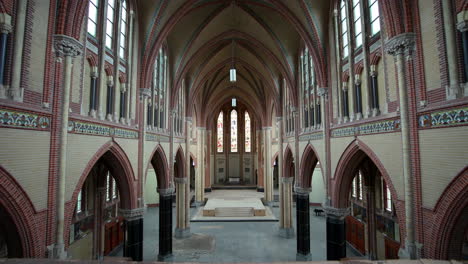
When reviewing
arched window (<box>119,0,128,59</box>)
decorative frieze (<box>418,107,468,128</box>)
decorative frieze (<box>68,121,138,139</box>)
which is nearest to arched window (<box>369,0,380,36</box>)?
decorative frieze (<box>418,107,468,128</box>)

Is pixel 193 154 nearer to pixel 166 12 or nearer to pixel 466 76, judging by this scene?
pixel 166 12

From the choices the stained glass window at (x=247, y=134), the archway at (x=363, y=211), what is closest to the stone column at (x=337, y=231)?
the archway at (x=363, y=211)

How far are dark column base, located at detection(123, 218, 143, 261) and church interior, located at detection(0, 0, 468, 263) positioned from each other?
2.6 inches

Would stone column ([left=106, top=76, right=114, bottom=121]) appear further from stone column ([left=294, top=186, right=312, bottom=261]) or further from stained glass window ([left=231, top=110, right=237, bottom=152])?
stained glass window ([left=231, top=110, right=237, bottom=152])

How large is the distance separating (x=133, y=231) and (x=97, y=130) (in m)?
5.96

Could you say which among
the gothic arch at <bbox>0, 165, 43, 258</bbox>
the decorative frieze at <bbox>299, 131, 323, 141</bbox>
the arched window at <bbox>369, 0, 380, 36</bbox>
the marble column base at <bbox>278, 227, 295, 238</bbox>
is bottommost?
the marble column base at <bbox>278, 227, 295, 238</bbox>

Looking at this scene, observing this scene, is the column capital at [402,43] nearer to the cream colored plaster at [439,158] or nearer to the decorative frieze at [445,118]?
the decorative frieze at [445,118]

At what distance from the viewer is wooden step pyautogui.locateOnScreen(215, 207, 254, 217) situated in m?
25.8

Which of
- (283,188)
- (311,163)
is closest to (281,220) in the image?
(283,188)

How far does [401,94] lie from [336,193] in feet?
21.0

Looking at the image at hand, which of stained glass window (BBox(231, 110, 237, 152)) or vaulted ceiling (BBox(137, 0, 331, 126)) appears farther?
stained glass window (BBox(231, 110, 237, 152))

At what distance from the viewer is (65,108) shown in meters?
7.52

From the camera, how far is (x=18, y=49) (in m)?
6.46

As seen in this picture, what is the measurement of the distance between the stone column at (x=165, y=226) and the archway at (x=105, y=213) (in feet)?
8.35
